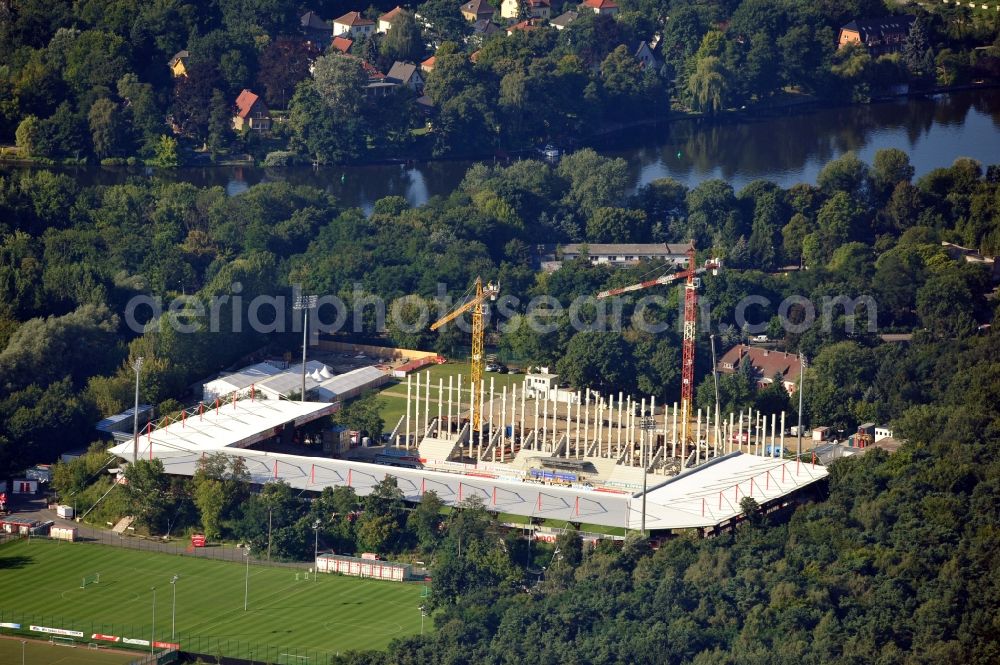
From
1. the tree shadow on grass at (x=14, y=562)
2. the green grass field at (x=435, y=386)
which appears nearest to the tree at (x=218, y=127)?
the green grass field at (x=435, y=386)

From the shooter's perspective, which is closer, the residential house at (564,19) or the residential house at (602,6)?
the residential house at (564,19)

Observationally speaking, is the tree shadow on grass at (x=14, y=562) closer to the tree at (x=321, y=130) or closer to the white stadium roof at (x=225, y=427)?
the white stadium roof at (x=225, y=427)

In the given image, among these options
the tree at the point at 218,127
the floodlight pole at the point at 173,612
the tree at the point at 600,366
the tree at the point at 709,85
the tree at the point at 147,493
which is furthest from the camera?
the tree at the point at 709,85

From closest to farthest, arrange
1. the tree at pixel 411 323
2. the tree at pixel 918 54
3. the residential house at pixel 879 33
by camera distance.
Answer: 1. the tree at pixel 411 323
2. the tree at pixel 918 54
3. the residential house at pixel 879 33

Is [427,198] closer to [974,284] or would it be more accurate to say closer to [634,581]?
[974,284]

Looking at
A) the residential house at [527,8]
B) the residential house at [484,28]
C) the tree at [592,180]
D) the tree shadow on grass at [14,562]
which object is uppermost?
the residential house at [527,8]

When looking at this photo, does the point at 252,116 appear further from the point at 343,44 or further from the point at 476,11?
the point at 476,11

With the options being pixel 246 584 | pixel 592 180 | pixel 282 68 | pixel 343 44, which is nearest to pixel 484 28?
pixel 343 44
